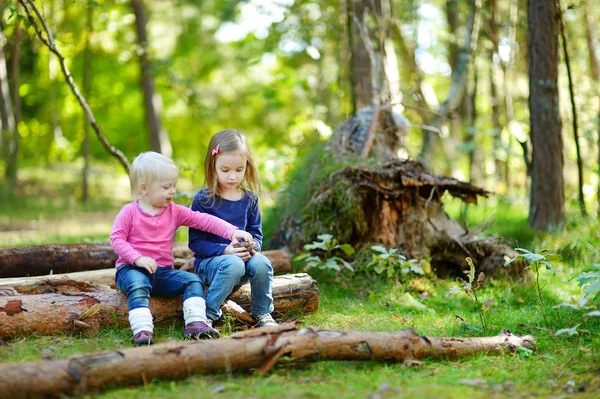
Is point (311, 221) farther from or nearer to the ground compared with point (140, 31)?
nearer to the ground

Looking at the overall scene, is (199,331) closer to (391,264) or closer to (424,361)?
(424,361)

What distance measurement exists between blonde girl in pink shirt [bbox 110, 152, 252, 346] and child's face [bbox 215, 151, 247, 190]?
0.34m

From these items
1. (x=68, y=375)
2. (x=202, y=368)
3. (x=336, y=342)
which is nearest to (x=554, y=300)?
(x=336, y=342)

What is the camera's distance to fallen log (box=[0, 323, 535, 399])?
3191mm

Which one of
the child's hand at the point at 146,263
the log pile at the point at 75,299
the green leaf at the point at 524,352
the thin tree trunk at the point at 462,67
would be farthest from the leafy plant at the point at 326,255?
the thin tree trunk at the point at 462,67

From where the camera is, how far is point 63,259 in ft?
19.1

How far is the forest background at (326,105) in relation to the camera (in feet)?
23.4

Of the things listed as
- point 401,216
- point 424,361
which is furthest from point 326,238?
point 424,361

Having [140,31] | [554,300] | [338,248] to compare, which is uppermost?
[140,31]

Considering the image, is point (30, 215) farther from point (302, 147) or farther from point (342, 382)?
point (342, 382)

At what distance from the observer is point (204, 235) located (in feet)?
16.5

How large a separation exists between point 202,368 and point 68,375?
735 millimetres

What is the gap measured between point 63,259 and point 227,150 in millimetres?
2173

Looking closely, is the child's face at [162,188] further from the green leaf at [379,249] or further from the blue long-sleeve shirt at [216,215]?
the green leaf at [379,249]
